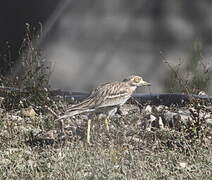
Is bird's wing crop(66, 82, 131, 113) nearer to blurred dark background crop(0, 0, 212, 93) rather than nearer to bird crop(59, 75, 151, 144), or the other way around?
bird crop(59, 75, 151, 144)

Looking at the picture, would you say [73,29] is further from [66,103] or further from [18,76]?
[66,103]

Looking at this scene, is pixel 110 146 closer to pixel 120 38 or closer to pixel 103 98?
pixel 103 98

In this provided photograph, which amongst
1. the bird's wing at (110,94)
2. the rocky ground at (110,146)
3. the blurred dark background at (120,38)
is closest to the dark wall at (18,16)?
the blurred dark background at (120,38)

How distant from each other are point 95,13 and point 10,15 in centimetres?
158

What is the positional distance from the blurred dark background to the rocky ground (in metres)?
1.72

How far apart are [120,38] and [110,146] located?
13.7 ft

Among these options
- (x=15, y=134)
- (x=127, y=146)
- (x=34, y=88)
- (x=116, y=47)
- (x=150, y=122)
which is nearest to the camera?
(x=127, y=146)

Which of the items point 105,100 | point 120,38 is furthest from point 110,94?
point 120,38

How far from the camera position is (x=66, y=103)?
9625 mm

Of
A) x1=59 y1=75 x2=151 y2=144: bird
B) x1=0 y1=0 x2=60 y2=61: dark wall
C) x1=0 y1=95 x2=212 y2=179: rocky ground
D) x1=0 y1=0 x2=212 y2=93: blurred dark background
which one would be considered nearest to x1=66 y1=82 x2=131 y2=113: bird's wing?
x1=59 y1=75 x2=151 y2=144: bird

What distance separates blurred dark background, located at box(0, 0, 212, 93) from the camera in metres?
10.7

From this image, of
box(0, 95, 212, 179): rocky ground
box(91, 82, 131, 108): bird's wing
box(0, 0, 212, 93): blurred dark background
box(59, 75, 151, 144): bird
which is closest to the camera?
box(0, 95, 212, 179): rocky ground

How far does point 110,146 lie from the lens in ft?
22.9

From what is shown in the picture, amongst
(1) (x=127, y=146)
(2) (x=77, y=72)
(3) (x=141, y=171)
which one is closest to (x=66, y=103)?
(2) (x=77, y=72)
